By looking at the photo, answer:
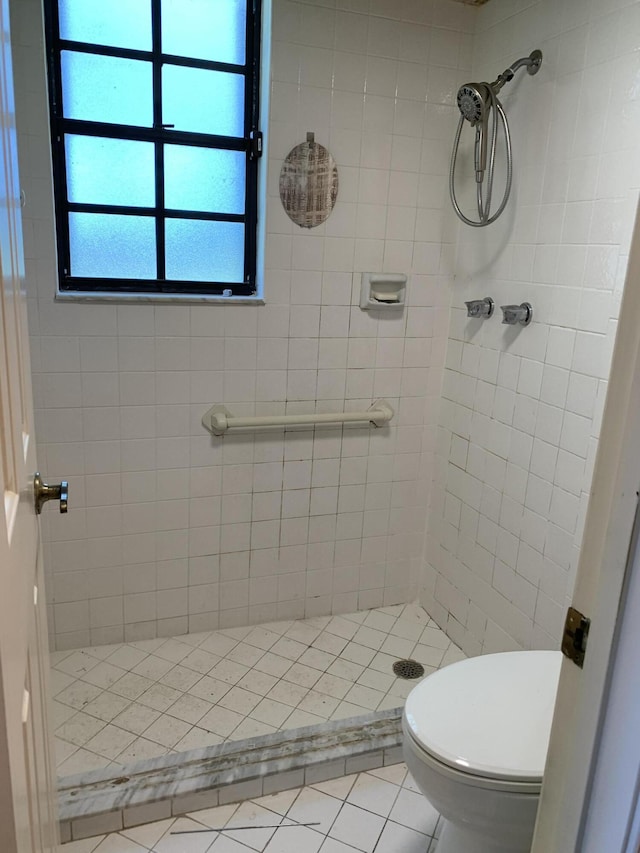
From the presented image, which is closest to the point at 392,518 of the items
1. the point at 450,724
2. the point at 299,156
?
the point at 450,724

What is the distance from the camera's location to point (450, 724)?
1310 millimetres

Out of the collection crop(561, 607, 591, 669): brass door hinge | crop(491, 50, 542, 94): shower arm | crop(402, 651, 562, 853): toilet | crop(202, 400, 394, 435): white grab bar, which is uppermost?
crop(491, 50, 542, 94): shower arm

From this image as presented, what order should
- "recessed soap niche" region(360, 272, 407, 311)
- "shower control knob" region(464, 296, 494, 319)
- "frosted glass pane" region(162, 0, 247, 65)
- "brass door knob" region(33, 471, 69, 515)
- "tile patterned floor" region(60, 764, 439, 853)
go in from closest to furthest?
"brass door knob" region(33, 471, 69, 515) → "tile patterned floor" region(60, 764, 439, 853) → "frosted glass pane" region(162, 0, 247, 65) → "shower control knob" region(464, 296, 494, 319) → "recessed soap niche" region(360, 272, 407, 311)

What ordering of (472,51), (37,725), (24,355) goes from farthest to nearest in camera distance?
(472,51) < (24,355) < (37,725)

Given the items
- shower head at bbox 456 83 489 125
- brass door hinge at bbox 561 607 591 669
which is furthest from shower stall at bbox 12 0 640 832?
brass door hinge at bbox 561 607 591 669

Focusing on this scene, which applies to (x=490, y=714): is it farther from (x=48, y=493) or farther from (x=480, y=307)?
(x=480, y=307)

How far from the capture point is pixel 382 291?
7.34 ft

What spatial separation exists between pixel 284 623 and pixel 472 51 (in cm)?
220

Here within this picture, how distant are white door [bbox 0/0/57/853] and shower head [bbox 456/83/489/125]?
1.41 metres

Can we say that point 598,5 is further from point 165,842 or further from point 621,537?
point 165,842

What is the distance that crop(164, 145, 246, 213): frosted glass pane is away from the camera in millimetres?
1980

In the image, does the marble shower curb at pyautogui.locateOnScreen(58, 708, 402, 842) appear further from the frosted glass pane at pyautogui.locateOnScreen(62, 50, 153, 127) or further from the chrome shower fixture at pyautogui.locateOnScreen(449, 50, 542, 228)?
the frosted glass pane at pyautogui.locateOnScreen(62, 50, 153, 127)

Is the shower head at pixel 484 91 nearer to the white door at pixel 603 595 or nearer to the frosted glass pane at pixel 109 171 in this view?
the frosted glass pane at pixel 109 171

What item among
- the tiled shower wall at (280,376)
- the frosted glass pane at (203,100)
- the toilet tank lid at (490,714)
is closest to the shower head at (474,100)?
the tiled shower wall at (280,376)
